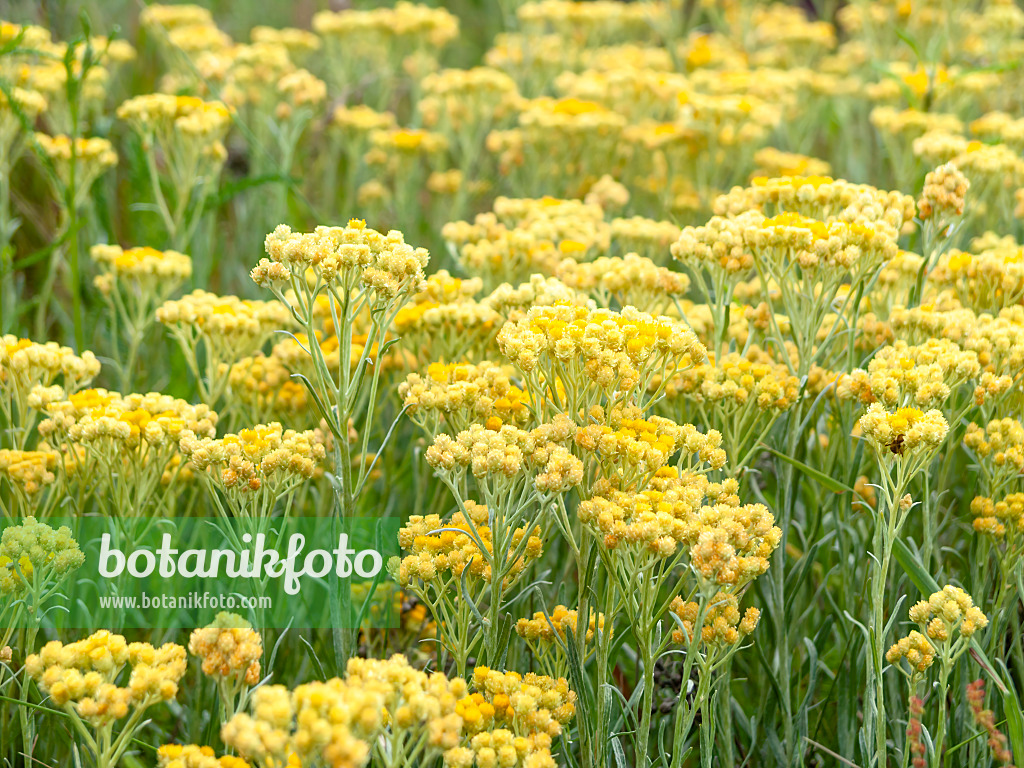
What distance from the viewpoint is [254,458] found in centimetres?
201

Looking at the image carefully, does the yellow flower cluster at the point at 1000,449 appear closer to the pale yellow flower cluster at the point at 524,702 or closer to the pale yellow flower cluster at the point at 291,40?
the pale yellow flower cluster at the point at 524,702

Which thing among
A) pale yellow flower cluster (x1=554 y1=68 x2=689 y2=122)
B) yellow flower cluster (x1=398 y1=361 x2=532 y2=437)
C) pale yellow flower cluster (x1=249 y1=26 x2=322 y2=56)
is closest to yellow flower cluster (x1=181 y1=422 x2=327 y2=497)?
yellow flower cluster (x1=398 y1=361 x2=532 y2=437)

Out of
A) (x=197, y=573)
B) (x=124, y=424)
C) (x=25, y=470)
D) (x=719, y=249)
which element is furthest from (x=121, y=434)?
(x=719, y=249)

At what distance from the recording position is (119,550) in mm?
2250

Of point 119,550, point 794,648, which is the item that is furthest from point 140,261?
point 794,648

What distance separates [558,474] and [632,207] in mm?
3024

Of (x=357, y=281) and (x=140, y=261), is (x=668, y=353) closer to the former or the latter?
(x=357, y=281)

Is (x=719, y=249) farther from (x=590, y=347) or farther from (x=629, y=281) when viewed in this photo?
(x=590, y=347)

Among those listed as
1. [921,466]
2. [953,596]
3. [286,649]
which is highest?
[921,466]

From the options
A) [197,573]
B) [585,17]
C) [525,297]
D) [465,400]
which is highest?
[585,17]

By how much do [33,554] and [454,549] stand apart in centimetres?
83

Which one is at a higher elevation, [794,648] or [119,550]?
[119,550]

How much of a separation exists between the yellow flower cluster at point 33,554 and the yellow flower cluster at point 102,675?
34 centimetres

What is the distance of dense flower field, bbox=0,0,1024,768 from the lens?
1750 millimetres
